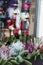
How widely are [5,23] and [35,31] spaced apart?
37cm

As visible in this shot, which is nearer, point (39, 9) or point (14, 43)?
point (14, 43)

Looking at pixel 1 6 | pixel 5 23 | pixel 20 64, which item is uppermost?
pixel 1 6

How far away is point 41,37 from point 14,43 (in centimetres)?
46

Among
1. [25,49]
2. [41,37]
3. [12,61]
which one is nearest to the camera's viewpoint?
[12,61]

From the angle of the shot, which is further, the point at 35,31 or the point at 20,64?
the point at 35,31

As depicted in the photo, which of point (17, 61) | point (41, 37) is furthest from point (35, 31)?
point (17, 61)

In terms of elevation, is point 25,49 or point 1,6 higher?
point 1,6

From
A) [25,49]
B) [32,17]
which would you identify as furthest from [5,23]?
[25,49]

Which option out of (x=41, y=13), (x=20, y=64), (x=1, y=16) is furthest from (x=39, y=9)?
(x=20, y=64)

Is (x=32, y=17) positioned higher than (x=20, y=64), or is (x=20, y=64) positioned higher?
(x=32, y=17)

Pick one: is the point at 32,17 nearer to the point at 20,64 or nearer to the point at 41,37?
the point at 41,37

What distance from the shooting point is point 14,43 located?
8.70ft

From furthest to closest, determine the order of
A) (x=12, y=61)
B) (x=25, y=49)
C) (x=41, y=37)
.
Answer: (x=41, y=37)
(x=25, y=49)
(x=12, y=61)

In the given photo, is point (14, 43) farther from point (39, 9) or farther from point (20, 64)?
point (39, 9)
